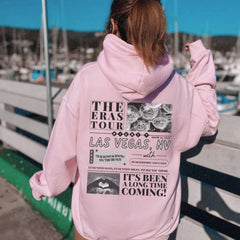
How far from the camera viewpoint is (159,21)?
1254 millimetres

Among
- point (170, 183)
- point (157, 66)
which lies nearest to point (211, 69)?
point (157, 66)

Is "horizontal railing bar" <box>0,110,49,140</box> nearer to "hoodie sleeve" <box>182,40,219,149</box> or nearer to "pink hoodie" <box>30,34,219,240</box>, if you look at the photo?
"pink hoodie" <box>30,34,219,240</box>

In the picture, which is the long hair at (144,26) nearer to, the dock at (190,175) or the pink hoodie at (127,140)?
the pink hoodie at (127,140)

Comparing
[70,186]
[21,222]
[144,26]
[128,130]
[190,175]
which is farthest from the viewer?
[70,186]

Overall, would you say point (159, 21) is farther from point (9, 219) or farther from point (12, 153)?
point (12, 153)

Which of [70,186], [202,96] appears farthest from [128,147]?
[70,186]

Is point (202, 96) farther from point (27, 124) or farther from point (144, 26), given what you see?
point (27, 124)

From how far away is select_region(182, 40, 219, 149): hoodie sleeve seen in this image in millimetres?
1497

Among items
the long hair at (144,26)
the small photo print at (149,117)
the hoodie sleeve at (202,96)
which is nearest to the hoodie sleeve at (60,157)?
the small photo print at (149,117)

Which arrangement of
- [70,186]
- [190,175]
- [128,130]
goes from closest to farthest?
[128,130] → [190,175] → [70,186]

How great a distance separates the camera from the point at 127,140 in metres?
1.47

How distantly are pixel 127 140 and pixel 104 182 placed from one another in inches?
10.1

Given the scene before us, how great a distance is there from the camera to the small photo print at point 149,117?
1455 mm

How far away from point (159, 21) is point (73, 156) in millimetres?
795
